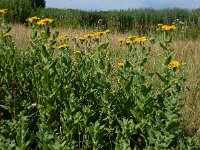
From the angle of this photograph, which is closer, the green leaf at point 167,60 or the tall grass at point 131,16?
the green leaf at point 167,60

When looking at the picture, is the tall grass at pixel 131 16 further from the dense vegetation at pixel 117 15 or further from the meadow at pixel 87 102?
the meadow at pixel 87 102

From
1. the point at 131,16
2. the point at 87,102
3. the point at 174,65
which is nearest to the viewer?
the point at 174,65

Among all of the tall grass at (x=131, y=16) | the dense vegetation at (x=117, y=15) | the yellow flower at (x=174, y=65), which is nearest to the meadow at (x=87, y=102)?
the yellow flower at (x=174, y=65)

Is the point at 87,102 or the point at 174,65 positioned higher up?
the point at 174,65

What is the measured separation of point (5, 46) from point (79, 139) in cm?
119

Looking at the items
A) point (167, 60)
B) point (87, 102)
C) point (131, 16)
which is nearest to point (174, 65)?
point (167, 60)

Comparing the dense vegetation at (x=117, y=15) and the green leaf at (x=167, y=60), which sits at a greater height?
the dense vegetation at (x=117, y=15)

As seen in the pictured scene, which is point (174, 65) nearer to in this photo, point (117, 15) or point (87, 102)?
point (87, 102)

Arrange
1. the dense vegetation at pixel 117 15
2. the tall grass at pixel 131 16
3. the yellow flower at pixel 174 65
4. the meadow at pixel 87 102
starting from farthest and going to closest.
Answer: the tall grass at pixel 131 16, the dense vegetation at pixel 117 15, the yellow flower at pixel 174 65, the meadow at pixel 87 102

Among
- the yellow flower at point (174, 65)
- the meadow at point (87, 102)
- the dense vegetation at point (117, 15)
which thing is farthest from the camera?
the dense vegetation at point (117, 15)

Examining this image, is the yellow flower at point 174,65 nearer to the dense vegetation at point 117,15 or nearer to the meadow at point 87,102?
the meadow at point 87,102

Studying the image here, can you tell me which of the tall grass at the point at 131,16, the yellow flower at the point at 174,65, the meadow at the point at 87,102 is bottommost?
the meadow at the point at 87,102

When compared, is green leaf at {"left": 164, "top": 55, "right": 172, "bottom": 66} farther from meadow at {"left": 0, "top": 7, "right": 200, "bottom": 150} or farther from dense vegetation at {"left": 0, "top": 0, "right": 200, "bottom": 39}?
dense vegetation at {"left": 0, "top": 0, "right": 200, "bottom": 39}

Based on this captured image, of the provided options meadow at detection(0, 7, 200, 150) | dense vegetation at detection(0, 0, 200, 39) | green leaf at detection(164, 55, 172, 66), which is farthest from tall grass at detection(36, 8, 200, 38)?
green leaf at detection(164, 55, 172, 66)
